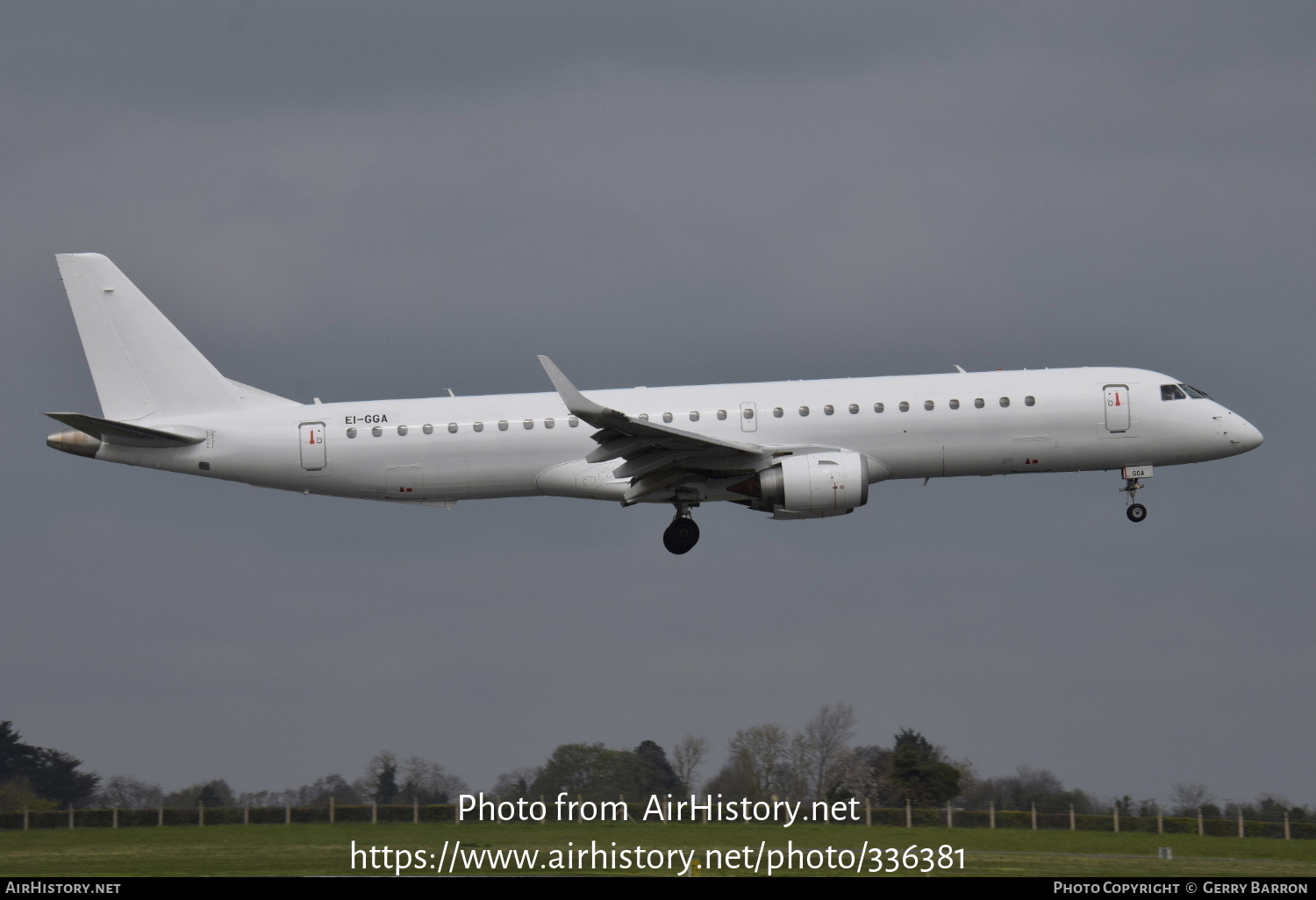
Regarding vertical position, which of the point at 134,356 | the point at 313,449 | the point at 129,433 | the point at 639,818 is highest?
the point at 134,356

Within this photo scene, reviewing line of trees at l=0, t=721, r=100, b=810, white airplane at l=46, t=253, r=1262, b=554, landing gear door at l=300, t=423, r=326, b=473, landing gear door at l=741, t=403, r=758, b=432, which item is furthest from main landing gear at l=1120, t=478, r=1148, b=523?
line of trees at l=0, t=721, r=100, b=810

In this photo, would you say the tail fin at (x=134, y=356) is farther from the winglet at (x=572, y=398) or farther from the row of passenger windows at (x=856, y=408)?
the row of passenger windows at (x=856, y=408)

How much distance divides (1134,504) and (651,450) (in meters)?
13.7

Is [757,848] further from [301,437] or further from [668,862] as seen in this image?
[301,437]

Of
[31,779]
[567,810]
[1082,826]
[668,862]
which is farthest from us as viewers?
[31,779]

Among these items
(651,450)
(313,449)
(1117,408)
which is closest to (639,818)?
(651,450)

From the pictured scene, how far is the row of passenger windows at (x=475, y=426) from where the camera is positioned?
40.8 metres

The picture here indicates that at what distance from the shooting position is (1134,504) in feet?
139

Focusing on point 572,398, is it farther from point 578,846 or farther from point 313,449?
point 578,846
